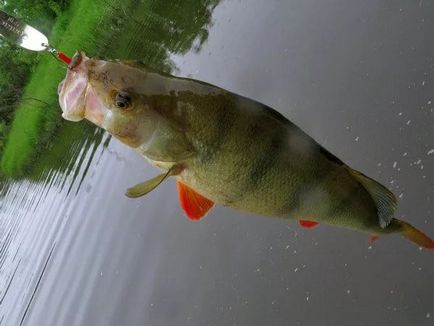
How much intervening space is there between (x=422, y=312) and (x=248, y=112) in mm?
2080

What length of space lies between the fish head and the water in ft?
7.19

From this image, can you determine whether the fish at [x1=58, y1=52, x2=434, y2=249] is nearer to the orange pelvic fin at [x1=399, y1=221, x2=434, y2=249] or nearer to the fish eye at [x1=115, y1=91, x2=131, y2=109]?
the fish eye at [x1=115, y1=91, x2=131, y2=109]

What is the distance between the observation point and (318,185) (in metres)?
1.78

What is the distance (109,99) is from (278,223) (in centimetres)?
287

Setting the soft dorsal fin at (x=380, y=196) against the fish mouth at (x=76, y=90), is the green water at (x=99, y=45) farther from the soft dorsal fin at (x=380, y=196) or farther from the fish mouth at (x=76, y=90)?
the soft dorsal fin at (x=380, y=196)

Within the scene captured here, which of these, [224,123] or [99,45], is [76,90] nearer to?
[224,123]

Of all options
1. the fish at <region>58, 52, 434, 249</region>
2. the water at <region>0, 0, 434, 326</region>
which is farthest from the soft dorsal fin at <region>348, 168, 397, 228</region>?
the water at <region>0, 0, 434, 326</region>

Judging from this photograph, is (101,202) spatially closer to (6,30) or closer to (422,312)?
(6,30)

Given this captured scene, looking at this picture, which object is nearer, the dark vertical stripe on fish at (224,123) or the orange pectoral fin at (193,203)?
the dark vertical stripe on fish at (224,123)

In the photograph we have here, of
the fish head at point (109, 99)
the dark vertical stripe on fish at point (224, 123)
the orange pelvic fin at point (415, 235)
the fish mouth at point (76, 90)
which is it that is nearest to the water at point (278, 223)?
the orange pelvic fin at point (415, 235)

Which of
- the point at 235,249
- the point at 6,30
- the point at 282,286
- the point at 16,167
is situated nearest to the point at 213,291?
the point at 235,249

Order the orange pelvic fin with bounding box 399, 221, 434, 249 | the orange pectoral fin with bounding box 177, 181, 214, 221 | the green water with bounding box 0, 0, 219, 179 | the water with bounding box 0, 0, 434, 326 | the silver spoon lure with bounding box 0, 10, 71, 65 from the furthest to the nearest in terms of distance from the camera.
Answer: the green water with bounding box 0, 0, 219, 179, the water with bounding box 0, 0, 434, 326, the silver spoon lure with bounding box 0, 10, 71, 65, the orange pelvic fin with bounding box 399, 221, 434, 249, the orange pectoral fin with bounding box 177, 181, 214, 221

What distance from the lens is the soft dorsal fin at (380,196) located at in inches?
70.0

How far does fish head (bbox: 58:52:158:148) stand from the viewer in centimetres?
174
